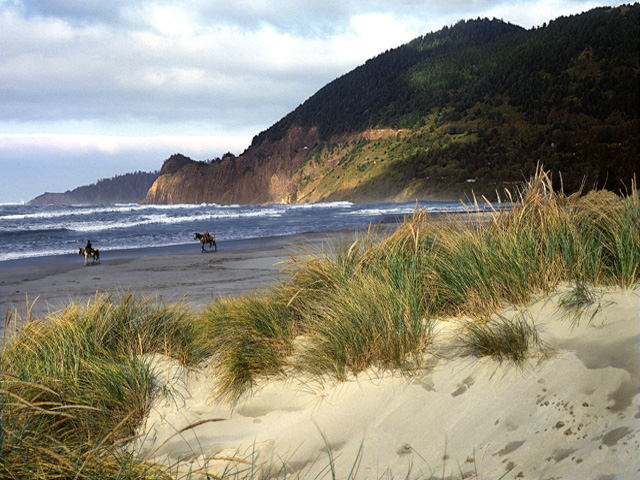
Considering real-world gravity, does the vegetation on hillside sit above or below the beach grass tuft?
above

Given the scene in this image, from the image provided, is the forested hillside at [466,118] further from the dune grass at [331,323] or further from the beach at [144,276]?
the dune grass at [331,323]

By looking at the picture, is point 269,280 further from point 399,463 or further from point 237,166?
point 237,166

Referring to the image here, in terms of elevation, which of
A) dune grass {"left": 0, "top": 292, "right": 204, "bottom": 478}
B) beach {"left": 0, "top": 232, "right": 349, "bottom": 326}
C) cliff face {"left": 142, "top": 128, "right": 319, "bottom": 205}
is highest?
cliff face {"left": 142, "top": 128, "right": 319, "bottom": 205}

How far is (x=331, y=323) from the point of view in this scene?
3.40 meters

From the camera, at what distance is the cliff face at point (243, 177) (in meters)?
116

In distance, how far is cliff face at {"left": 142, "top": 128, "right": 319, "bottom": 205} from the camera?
380ft

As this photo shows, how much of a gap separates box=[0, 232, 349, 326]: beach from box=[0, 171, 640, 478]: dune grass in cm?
236

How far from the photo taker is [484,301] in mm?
3559

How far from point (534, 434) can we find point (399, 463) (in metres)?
0.69

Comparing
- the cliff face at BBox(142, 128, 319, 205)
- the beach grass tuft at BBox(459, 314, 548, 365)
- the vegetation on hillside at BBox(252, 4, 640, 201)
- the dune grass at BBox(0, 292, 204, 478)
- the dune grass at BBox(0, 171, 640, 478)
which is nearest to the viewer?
the dune grass at BBox(0, 292, 204, 478)

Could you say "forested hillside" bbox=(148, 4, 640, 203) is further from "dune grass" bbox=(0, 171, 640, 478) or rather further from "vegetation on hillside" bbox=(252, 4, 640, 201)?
"dune grass" bbox=(0, 171, 640, 478)

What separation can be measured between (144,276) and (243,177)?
112 metres

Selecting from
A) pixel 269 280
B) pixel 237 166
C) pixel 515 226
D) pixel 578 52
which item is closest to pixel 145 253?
pixel 269 280

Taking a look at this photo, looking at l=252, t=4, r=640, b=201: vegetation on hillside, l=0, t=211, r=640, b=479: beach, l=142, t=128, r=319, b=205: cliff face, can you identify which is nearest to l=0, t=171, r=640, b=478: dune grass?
l=0, t=211, r=640, b=479: beach
